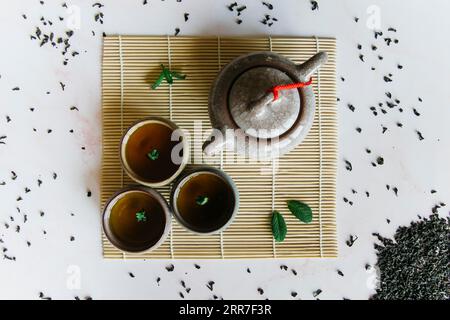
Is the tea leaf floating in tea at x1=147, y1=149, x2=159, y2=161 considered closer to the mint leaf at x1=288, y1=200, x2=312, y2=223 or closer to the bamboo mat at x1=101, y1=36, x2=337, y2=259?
the bamboo mat at x1=101, y1=36, x2=337, y2=259

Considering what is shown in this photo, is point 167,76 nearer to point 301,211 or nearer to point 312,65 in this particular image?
point 312,65

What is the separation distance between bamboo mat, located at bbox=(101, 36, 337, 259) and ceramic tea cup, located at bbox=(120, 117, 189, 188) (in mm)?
108

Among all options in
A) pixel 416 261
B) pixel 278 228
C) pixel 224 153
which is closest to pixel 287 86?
pixel 224 153

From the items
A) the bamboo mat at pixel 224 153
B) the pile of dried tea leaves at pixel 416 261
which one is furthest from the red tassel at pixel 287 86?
the pile of dried tea leaves at pixel 416 261

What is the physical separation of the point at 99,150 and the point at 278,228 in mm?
556

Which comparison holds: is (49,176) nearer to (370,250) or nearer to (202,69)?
(202,69)

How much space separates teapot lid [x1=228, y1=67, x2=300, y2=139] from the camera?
3.24ft

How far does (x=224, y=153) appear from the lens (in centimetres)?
124

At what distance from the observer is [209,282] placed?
4.21 ft

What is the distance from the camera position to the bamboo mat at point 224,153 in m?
1.24

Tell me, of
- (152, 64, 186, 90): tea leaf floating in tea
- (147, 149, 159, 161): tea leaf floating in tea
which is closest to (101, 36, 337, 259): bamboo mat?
(152, 64, 186, 90): tea leaf floating in tea

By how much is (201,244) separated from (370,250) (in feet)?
1.63

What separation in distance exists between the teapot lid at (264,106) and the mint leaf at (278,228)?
0.31m
